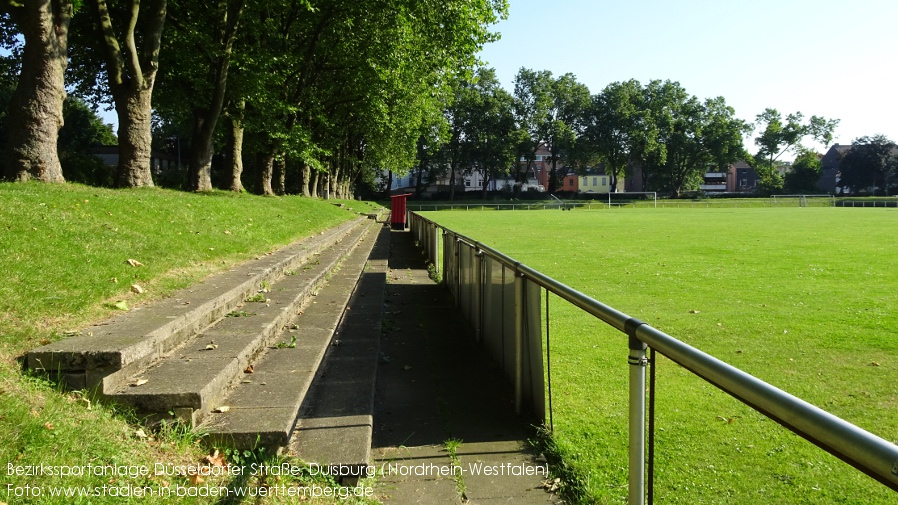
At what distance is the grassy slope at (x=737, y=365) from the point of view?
363cm

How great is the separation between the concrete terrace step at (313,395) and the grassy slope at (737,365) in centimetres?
138

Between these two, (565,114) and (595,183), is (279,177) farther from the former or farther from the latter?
(595,183)

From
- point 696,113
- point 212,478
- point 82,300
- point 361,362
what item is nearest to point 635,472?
point 212,478

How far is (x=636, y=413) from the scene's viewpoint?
2.64 m

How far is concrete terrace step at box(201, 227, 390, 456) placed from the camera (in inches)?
130

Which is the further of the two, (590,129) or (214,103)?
(590,129)

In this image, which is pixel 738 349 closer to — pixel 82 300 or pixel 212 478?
pixel 212 478

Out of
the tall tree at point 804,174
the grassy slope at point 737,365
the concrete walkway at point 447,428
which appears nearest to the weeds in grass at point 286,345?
the concrete walkway at point 447,428

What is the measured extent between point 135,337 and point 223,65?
13.7m

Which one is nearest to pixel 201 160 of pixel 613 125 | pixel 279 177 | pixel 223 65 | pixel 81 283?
pixel 223 65

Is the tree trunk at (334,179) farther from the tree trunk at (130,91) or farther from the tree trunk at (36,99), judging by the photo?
the tree trunk at (36,99)

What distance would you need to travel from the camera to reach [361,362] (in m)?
5.22

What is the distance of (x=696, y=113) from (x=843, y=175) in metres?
31.2

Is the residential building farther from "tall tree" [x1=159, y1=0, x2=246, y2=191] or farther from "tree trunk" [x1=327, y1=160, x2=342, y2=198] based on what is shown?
"tall tree" [x1=159, y1=0, x2=246, y2=191]
